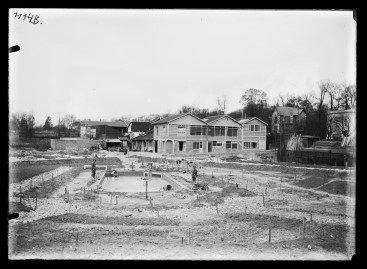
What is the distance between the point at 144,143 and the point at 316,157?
2600cm

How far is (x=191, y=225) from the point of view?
948 centimetres

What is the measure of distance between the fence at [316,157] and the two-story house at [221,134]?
9.05 metres

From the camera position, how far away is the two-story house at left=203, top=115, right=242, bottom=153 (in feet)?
119

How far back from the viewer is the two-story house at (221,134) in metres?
36.2

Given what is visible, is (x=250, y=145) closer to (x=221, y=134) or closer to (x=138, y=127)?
(x=221, y=134)

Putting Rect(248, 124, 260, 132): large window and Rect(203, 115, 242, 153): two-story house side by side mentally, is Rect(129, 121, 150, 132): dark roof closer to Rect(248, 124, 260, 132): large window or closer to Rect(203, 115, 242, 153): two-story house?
Rect(203, 115, 242, 153): two-story house

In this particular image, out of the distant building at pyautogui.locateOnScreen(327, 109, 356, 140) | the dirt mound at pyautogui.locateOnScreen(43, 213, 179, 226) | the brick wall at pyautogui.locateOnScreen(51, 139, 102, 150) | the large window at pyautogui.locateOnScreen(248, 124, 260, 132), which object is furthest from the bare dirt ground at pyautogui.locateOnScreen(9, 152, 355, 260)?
the large window at pyautogui.locateOnScreen(248, 124, 260, 132)

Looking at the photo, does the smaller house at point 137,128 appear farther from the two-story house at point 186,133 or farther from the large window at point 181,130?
the large window at point 181,130

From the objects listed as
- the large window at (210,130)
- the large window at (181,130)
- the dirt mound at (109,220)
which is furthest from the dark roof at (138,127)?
the dirt mound at (109,220)

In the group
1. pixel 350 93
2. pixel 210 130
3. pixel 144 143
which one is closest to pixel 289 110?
pixel 210 130

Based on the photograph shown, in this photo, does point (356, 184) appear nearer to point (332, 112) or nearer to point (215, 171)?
point (215, 171)
